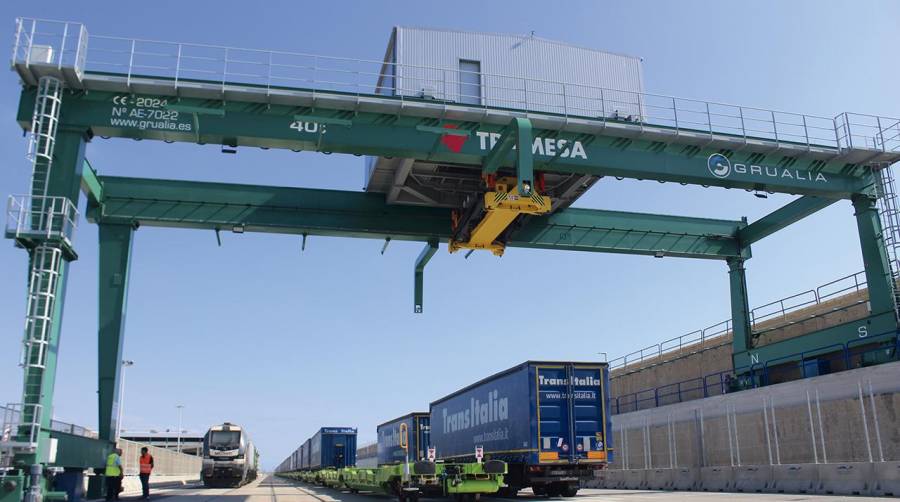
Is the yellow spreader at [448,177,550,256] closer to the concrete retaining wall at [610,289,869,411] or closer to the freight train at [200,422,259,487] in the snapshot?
the concrete retaining wall at [610,289,869,411]

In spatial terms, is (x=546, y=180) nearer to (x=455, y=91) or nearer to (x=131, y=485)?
(x=455, y=91)

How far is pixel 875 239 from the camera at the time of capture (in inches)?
799

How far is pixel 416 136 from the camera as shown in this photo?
17500 millimetres

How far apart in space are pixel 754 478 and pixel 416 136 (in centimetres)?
1287

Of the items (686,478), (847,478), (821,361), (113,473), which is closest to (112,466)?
(113,473)

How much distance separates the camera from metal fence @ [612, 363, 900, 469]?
1741 centimetres

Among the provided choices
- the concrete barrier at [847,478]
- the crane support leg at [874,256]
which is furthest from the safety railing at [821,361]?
the concrete barrier at [847,478]

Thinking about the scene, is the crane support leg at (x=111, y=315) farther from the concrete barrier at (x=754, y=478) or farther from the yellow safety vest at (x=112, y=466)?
the concrete barrier at (x=754, y=478)

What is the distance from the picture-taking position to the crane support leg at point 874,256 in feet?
64.5

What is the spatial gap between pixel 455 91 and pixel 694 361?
19.1 meters

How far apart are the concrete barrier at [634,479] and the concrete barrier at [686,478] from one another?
1.84m

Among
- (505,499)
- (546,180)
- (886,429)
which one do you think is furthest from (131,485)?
(886,429)

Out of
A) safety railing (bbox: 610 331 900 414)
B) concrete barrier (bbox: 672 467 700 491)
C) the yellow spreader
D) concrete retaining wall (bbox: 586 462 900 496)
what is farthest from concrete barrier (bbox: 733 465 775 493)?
the yellow spreader

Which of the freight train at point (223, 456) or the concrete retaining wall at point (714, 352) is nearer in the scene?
the concrete retaining wall at point (714, 352)
